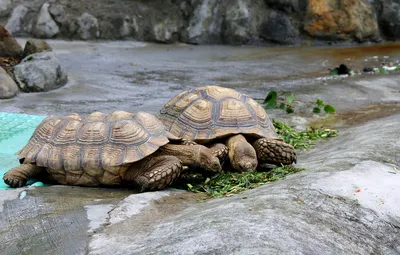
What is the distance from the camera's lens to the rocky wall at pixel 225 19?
12.4m

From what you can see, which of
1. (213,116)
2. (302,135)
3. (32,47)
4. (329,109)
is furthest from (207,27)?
(213,116)

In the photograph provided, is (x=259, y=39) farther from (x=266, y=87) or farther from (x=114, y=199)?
(x=114, y=199)

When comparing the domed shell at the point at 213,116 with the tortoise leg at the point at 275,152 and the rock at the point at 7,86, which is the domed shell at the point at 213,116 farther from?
the rock at the point at 7,86

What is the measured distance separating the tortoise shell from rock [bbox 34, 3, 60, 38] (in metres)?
8.86

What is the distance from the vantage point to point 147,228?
260 centimetres

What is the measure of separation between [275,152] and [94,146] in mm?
1270

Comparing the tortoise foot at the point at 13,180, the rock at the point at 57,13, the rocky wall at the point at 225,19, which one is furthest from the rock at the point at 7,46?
the tortoise foot at the point at 13,180

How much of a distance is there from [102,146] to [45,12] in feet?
30.6

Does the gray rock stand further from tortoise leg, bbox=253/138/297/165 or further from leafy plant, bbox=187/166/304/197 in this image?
tortoise leg, bbox=253/138/297/165

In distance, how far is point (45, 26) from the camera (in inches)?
474

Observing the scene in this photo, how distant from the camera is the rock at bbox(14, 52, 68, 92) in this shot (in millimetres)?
7383

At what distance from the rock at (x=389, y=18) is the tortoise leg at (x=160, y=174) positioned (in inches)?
419

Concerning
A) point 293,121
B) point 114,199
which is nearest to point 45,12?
point 293,121

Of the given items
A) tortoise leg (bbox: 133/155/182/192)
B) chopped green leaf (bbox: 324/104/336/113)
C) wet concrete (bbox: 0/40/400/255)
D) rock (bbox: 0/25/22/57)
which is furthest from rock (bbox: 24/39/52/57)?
tortoise leg (bbox: 133/155/182/192)
